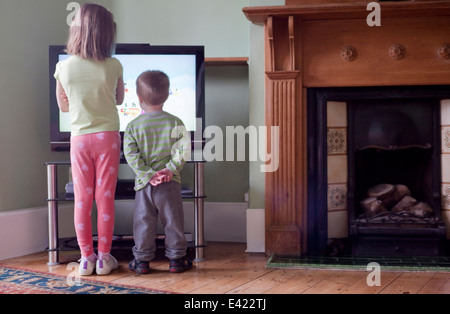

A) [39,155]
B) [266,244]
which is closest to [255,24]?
[266,244]

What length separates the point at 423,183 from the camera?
9.29ft

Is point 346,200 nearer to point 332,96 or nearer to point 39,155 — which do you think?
point 332,96

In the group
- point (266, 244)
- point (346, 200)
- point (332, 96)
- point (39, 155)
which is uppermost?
point (332, 96)

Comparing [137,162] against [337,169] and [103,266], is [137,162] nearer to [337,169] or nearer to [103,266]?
[103,266]

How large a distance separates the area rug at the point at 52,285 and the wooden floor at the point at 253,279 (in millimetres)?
71

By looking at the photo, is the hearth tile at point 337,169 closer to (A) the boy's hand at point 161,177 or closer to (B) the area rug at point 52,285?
(A) the boy's hand at point 161,177

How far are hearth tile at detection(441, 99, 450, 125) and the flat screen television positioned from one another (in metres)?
1.18

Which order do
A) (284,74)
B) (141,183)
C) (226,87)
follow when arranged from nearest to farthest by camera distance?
1. (141,183)
2. (284,74)
3. (226,87)

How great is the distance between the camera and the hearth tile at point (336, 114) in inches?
109

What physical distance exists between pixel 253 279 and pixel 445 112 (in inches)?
50.9

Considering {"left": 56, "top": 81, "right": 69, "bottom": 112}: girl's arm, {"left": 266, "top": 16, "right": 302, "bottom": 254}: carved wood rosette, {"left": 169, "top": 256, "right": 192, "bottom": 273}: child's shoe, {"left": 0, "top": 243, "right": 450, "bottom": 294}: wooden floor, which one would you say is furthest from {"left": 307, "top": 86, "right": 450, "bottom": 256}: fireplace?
{"left": 56, "top": 81, "right": 69, "bottom": 112}: girl's arm

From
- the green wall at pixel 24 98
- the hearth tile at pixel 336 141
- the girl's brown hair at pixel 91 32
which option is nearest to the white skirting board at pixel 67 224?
the green wall at pixel 24 98

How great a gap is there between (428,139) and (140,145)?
1.44m

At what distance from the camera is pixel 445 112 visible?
272 cm
